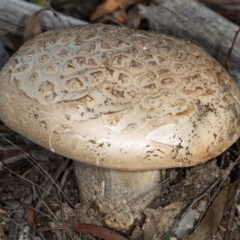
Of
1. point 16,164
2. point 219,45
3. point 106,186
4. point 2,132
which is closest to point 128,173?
point 106,186

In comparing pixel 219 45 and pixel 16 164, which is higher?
pixel 219 45

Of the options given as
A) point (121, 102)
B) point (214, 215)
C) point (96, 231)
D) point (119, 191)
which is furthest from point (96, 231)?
point (121, 102)

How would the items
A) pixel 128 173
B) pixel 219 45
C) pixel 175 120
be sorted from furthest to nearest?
pixel 219 45, pixel 128 173, pixel 175 120

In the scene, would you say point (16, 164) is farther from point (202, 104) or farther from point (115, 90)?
point (202, 104)

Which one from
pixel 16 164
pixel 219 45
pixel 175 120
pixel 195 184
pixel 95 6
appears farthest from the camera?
pixel 95 6

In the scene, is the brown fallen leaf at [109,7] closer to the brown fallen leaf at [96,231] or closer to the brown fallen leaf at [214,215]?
the brown fallen leaf at [214,215]

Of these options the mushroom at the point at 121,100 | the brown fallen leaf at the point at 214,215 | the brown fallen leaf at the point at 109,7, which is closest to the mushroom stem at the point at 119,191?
the mushroom at the point at 121,100
